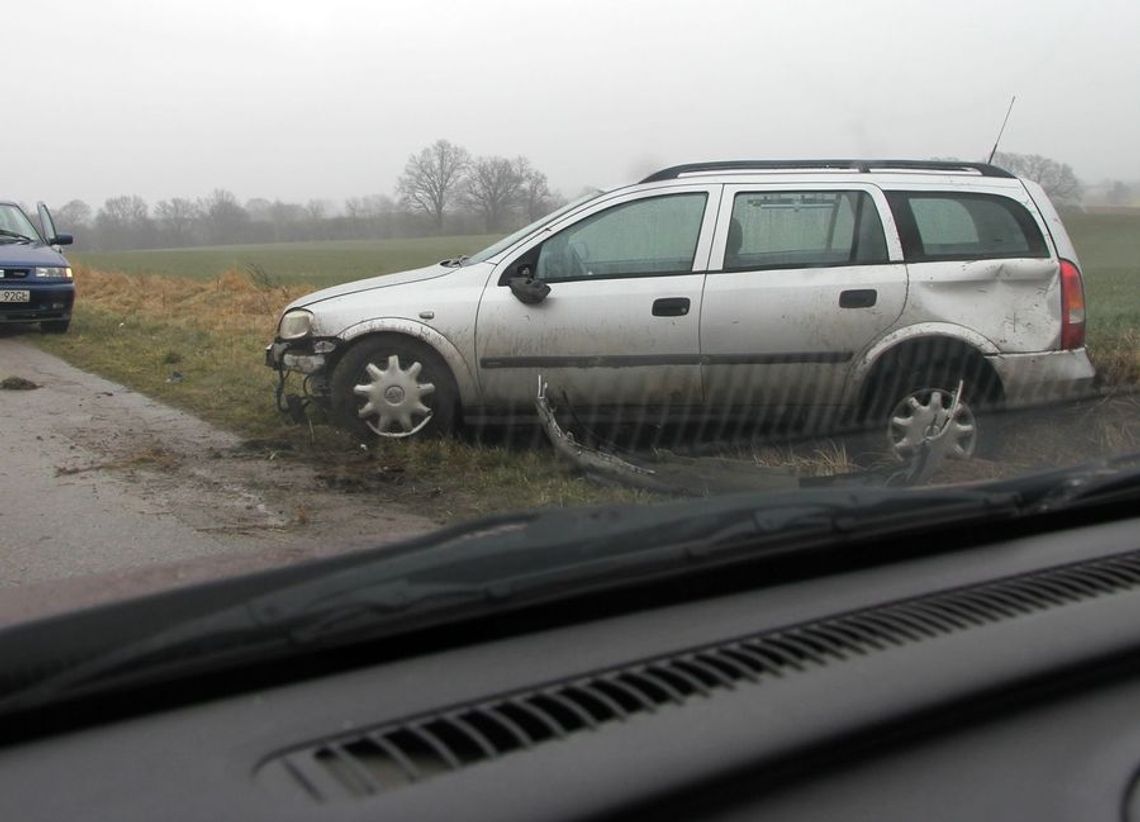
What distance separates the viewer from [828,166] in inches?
243

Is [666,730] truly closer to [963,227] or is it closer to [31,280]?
[963,227]

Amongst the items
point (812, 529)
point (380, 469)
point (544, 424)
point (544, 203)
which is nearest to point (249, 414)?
point (380, 469)

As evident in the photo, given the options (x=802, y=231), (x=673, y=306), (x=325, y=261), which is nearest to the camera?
(x=673, y=306)

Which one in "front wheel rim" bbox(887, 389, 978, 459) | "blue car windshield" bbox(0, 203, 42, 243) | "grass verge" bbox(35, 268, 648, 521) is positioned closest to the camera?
"grass verge" bbox(35, 268, 648, 521)

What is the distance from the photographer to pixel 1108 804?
159 cm

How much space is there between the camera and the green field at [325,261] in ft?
78.1

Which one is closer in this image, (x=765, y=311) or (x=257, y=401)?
(x=765, y=311)

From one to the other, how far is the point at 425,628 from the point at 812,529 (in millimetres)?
918

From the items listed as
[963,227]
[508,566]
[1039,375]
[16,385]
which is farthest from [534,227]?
[16,385]

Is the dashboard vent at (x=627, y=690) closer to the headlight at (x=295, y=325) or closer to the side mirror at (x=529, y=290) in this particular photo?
the side mirror at (x=529, y=290)

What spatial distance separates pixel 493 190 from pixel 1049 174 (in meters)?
9.65

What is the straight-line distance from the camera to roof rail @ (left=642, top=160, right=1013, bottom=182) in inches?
243

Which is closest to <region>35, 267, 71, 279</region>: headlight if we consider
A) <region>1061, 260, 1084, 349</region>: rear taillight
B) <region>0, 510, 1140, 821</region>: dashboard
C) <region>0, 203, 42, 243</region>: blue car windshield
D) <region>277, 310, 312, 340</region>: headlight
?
<region>0, 203, 42, 243</region>: blue car windshield

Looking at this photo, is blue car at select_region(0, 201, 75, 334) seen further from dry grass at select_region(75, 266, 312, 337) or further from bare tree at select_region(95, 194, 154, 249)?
bare tree at select_region(95, 194, 154, 249)
